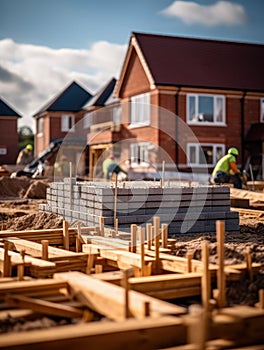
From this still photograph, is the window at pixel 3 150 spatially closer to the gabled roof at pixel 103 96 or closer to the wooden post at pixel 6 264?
the gabled roof at pixel 103 96

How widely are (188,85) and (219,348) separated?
2264 cm

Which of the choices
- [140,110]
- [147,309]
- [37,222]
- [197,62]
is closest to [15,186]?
[140,110]

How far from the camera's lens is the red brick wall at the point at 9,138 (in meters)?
44.4

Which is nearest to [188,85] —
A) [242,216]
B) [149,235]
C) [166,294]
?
[242,216]

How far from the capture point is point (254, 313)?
191 inches

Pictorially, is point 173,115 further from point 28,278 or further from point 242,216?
point 28,278

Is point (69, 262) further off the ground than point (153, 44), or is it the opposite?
point (153, 44)

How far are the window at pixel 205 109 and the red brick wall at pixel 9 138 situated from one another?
70.2ft

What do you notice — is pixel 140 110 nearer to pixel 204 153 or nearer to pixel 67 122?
pixel 204 153

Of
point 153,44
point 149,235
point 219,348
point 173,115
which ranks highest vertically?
point 153,44

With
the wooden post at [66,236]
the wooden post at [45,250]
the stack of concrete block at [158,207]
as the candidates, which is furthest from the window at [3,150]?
the wooden post at [45,250]

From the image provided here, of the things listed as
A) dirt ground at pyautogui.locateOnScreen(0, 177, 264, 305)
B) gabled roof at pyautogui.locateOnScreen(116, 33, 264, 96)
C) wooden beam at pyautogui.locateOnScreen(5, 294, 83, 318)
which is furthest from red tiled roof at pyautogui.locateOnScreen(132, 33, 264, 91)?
wooden beam at pyautogui.locateOnScreen(5, 294, 83, 318)

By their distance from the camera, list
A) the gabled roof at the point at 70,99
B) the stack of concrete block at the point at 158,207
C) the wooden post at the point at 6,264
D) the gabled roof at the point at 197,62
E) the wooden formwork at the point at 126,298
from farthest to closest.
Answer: the gabled roof at the point at 70,99
the gabled roof at the point at 197,62
the stack of concrete block at the point at 158,207
the wooden post at the point at 6,264
the wooden formwork at the point at 126,298

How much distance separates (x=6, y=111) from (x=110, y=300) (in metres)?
42.2
